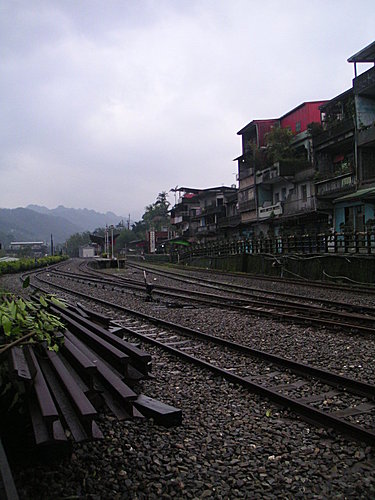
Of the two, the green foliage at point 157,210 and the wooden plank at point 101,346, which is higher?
the green foliage at point 157,210

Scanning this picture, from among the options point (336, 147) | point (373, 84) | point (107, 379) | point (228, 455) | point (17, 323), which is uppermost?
point (373, 84)

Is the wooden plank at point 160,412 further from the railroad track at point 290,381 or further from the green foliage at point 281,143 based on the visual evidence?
Result: the green foliage at point 281,143

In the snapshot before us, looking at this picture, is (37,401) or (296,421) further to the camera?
(296,421)

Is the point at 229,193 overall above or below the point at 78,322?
above

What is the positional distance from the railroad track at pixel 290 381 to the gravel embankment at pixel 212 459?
5.2 inches

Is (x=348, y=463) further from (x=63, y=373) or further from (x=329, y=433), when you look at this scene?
(x=63, y=373)

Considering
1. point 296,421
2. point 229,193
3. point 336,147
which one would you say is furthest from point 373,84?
point 229,193

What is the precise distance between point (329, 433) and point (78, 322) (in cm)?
386

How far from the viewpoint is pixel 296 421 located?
13.8 ft

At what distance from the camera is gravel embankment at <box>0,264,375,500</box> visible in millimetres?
3064

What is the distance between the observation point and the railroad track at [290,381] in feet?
13.7

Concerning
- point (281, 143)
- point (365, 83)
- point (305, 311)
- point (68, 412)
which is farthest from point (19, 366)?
point (281, 143)

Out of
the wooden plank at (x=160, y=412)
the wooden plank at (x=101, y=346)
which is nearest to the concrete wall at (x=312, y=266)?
the wooden plank at (x=101, y=346)

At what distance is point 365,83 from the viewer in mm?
25156
